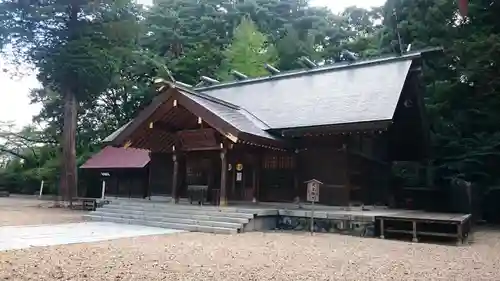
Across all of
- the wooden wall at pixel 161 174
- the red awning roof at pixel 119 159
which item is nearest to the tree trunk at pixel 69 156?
the red awning roof at pixel 119 159

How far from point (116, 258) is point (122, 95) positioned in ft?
82.6

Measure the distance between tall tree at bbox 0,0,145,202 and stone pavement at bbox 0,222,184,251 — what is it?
35.1ft

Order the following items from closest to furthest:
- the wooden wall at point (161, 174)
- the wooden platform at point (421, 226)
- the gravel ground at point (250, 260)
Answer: the gravel ground at point (250, 260) → the wooden platform at point (421, 226) → the wooden wall at point (161, 174)

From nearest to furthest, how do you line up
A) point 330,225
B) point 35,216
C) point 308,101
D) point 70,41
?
point 330,225, point 308,101, point 35,216, point 70,41

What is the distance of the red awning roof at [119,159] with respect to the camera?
2014 cm

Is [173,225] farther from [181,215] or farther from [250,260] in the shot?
[250,260]

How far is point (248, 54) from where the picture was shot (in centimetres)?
2477

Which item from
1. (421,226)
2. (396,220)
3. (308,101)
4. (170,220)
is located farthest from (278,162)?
(421,226)

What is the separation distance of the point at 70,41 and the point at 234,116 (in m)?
11.6

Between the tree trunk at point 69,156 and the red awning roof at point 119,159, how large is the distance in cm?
97

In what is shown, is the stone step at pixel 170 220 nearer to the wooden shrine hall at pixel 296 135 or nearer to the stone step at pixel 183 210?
the stone step at pixel 183 210

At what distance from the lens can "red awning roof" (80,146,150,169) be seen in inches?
793

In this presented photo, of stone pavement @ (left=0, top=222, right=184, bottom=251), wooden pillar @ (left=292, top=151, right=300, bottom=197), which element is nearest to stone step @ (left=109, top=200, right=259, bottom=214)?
stone pavement @ (left=0, top=222, right=184, bottom=251)

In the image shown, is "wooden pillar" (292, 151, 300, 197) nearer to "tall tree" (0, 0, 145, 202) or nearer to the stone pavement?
the stone pavement
